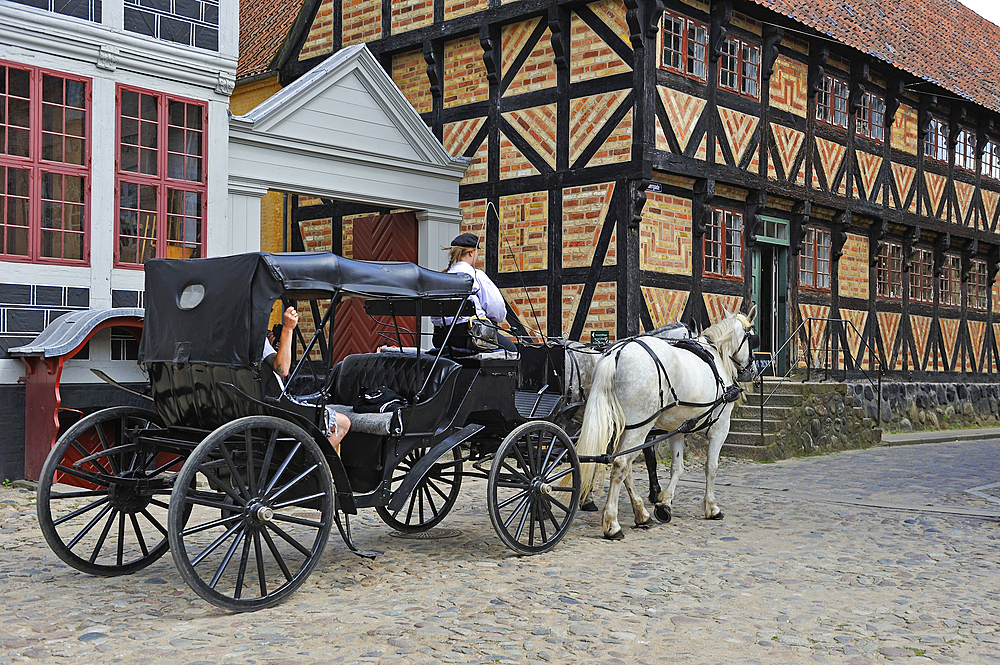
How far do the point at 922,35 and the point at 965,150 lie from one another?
234cm

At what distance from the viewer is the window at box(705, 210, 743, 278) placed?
43.6ft

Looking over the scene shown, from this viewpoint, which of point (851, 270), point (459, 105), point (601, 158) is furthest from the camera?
point (851, 270)

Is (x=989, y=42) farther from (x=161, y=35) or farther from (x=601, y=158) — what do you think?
(x=161, y=35)

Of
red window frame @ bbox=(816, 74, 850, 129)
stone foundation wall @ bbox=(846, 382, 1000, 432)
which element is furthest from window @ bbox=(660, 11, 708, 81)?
stone foundation wall @ bbox=(846, 382, 1000, 432)

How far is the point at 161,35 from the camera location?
10.4 m

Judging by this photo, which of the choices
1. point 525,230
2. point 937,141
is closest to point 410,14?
point 525,230

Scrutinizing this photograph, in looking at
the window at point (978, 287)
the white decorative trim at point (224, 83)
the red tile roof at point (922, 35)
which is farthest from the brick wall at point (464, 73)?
the window at point (978, 287)

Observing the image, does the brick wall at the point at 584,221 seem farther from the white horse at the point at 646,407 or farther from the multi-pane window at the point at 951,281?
the multi-pane window at the point at 951,281

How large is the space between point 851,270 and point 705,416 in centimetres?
923

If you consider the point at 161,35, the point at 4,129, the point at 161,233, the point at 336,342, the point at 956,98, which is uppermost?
the point at 956,98

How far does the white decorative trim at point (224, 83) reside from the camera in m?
10.8

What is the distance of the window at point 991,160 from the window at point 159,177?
15.5 m

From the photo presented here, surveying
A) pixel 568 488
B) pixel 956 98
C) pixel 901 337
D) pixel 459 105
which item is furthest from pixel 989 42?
pixel 568 488

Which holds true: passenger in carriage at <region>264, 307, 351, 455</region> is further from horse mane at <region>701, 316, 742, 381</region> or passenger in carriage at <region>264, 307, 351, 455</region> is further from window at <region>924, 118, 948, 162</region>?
window at <region>924, 118, 948, 162</region>
